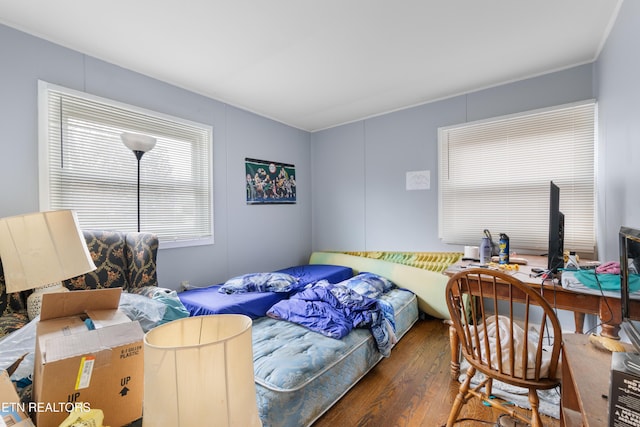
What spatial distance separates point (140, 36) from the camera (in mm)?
2102

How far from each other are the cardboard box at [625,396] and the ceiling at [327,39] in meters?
2.03

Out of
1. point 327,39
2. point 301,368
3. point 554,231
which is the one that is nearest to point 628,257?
point 554,231

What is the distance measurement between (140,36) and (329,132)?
8.73ft

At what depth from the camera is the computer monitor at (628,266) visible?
3.03 ft

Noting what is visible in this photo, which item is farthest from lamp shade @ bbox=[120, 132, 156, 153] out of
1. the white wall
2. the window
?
the white wall

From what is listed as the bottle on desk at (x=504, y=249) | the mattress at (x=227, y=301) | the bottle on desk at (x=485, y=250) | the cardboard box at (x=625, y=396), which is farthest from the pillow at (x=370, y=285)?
the cardboard box at (x=625, y=396)

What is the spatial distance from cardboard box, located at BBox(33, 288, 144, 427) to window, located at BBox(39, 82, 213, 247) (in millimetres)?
1805

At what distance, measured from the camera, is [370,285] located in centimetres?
299

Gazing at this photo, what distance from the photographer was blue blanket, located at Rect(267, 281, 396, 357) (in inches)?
84.9

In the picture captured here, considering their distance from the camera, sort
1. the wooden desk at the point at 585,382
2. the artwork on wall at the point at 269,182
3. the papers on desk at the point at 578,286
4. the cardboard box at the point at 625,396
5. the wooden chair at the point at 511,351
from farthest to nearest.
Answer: the artwork on wall at the point at 269,182 → the papers on desk at the point at 578,286 → the wooden chair at the point at 511,351 → the wooden desk at the point at 585,382 → the cardboard box at the point at 625,396

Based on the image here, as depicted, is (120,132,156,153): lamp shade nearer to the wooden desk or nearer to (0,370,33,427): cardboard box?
(0,370,33,427): cardboard box

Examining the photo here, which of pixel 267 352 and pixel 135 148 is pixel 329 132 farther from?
pixel 267 352

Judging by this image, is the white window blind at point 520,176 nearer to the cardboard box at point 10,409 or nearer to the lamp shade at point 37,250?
the lamp shade at point 37,250

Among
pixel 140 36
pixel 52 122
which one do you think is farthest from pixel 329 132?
pixel 52 122
